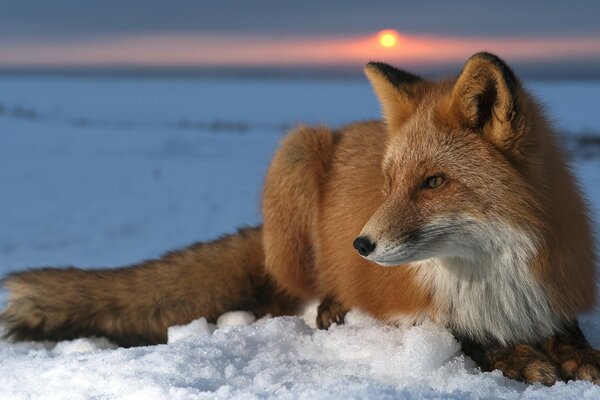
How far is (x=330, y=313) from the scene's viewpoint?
4395mm

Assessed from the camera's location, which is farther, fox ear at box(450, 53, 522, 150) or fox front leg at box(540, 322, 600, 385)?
fox front leg at box(540, 322, 600, 385)

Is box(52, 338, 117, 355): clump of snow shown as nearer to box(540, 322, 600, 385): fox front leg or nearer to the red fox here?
the red fox

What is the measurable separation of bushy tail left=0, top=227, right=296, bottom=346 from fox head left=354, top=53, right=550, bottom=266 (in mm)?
1799

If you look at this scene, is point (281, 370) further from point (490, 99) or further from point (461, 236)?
point (490, 99)

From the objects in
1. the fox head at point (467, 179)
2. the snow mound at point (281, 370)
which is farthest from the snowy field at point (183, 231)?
the fox head at point (467, 179)

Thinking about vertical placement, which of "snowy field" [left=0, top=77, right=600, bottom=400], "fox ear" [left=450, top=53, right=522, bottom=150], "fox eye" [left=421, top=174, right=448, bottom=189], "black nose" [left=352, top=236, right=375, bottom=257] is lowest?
"snowy field" [left=0, top=77, right=600, bottom=400]

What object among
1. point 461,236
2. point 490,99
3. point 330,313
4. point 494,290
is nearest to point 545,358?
point 494,290

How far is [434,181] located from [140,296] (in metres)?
2.27

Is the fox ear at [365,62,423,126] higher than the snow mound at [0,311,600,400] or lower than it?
higher

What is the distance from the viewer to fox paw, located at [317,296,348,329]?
4336 mm

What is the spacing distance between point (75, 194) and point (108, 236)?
318 centimetres

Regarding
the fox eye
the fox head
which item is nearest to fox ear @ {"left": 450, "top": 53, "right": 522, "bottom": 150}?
the fox head

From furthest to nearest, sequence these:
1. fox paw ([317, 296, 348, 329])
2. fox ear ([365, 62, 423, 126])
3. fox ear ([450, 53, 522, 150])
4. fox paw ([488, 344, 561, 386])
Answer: fox paw ([317, 296, 348, 329])
fox ear ([365, 62, 423, 126])
fox paw ([488, 344, 561, 386])
fox ear ([450, 53, 522, 150])

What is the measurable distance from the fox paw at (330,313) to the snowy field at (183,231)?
18cm
